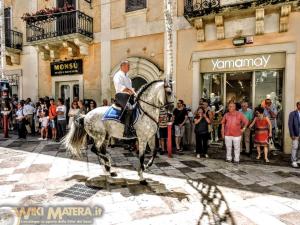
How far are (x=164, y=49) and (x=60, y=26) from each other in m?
5.49

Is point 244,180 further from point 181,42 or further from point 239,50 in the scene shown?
point 181,42

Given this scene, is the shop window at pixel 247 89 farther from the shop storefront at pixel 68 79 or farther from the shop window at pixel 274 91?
the shop storefront at pixel 68 79

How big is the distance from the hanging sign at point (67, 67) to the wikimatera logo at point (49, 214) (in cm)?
938

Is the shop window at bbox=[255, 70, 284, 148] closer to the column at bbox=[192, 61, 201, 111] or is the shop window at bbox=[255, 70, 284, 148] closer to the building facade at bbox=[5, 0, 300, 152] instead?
the building facade at bbox=[5, 0, 300, 152]

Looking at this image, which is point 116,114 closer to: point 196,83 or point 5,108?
point 196,83

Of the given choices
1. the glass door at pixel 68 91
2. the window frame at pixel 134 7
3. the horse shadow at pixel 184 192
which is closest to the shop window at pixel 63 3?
the window frame at pixel 134 7

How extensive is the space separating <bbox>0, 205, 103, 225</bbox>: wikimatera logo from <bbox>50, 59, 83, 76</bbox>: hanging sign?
938 cm

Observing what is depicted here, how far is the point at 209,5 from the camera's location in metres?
9.27

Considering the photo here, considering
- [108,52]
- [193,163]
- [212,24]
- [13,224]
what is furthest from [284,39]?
[13,224]

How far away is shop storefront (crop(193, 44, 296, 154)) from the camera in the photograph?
8.66 metres

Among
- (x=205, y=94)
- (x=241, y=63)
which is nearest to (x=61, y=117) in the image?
(x=205, y=94)

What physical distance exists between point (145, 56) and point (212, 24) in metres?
3.02

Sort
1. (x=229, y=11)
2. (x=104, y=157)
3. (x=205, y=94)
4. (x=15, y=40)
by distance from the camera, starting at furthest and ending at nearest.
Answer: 1. (x=15, y=40)
2. (x=205, y=94)
3. (x=229, y=11)
4. (x=104, y=157)

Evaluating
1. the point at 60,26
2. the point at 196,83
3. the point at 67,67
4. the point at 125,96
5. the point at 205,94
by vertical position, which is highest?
the point at 60,26
